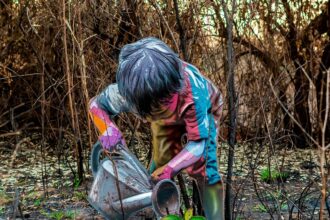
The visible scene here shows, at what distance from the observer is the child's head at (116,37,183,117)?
2.78m

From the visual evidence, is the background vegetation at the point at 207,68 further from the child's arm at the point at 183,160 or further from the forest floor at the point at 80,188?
the child's arm at the point at 183,160

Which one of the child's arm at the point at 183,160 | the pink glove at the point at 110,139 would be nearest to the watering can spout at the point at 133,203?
the child's arm at the point at 183,160

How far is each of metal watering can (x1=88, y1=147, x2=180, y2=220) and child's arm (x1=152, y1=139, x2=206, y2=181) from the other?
66 millimetres

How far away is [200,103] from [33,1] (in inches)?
197

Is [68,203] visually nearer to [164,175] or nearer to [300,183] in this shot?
[300,183]

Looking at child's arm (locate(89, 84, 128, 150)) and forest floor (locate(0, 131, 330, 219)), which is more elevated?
child's arm (locate(89, 84, 128, 150))

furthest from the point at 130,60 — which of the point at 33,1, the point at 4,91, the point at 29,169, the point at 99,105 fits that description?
the point at 4,91

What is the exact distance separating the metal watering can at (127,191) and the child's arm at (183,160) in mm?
66

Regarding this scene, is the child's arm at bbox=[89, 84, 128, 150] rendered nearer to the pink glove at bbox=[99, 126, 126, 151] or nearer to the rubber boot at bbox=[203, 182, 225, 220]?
the pink glove at bbox=[99, 126, 126, 151]

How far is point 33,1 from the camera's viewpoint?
7531 mm

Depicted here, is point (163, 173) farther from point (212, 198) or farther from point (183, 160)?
point (212, 198)

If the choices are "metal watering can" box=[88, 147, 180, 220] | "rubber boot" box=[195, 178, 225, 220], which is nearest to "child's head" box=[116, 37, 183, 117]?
"metal watering can" box=[88, 147, 180, 220]

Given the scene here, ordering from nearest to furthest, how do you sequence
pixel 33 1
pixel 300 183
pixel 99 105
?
pixel 99 105 < pixel 300 183 < pixel 33 1

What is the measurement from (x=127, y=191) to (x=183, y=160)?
0.26m
